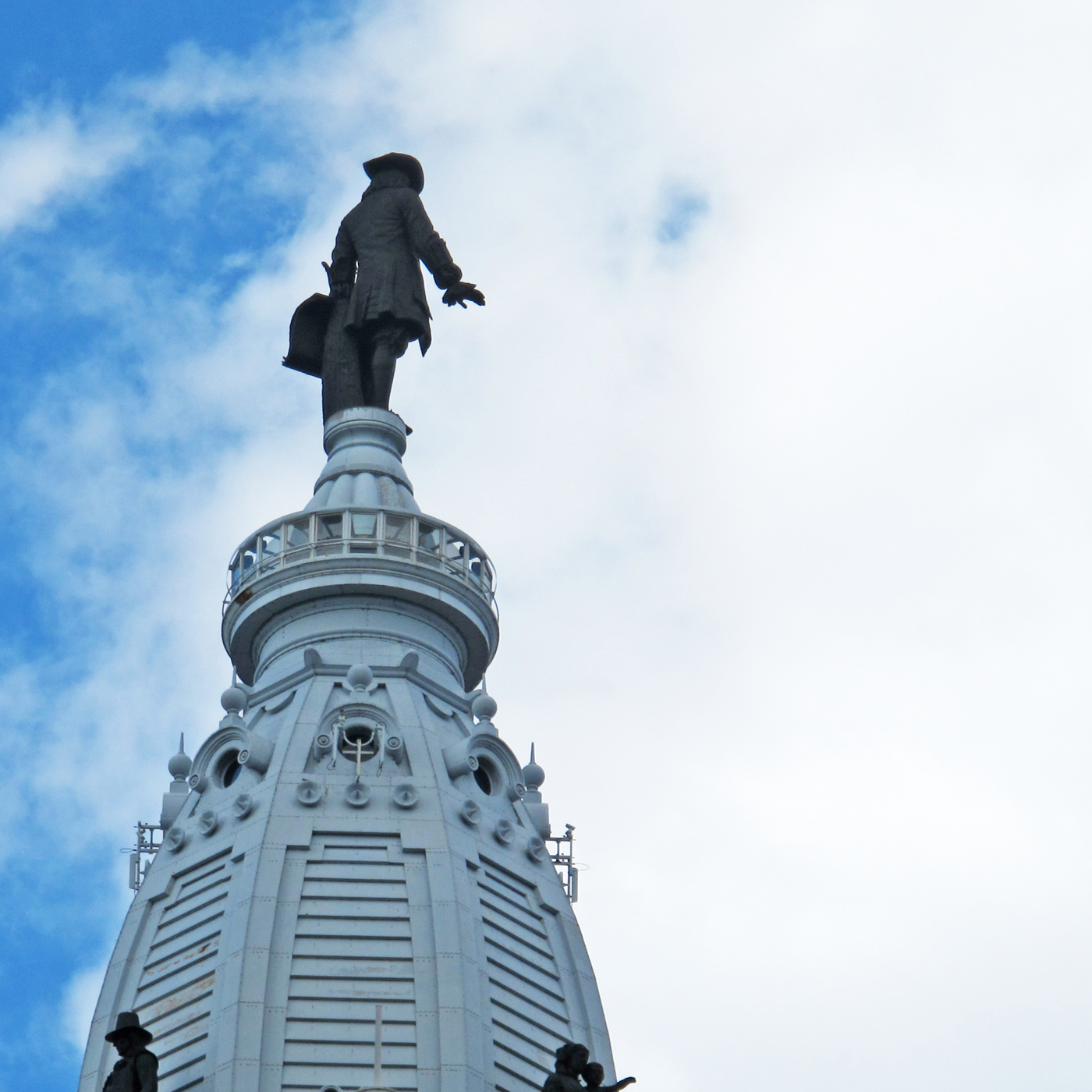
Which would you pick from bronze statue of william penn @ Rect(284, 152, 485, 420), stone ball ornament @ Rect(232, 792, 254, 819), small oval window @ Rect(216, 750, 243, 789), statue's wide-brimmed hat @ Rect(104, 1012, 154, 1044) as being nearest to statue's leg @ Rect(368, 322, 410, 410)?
bronze statue of william penn @ Rect(284, 152, 485, 420)

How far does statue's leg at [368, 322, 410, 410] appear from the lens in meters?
80.5

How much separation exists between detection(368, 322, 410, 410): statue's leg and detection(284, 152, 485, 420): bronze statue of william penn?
0.07 feet

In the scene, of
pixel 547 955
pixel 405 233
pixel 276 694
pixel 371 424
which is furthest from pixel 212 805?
pixel 405 233

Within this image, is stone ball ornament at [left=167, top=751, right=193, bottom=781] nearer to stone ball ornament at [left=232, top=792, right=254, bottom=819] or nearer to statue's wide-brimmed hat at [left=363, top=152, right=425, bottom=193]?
stone ball ornament at [left=232, top=792, right=254, bottom=819]

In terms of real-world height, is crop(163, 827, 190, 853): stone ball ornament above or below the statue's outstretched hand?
below

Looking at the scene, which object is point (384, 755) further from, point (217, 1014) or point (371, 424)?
point (371, 424)

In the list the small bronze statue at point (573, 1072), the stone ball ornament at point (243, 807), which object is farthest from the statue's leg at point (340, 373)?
the small bronze statue at point (573, 1072)

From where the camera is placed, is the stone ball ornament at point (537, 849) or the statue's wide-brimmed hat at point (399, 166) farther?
the statue's wide-brimmed hat at point (399, 166)

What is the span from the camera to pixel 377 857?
215 ft

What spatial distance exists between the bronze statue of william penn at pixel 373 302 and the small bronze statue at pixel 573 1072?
86.4 feet

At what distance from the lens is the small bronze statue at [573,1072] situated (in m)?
57.6

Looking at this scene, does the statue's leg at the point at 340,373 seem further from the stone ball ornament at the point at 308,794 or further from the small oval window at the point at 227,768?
the stone ball ornament at the point at 308,794

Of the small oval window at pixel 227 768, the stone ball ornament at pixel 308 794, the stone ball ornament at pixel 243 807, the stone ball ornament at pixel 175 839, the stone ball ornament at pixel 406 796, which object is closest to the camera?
the stone ball ornament at pixel 308 794

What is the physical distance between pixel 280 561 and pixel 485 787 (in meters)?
8.08
